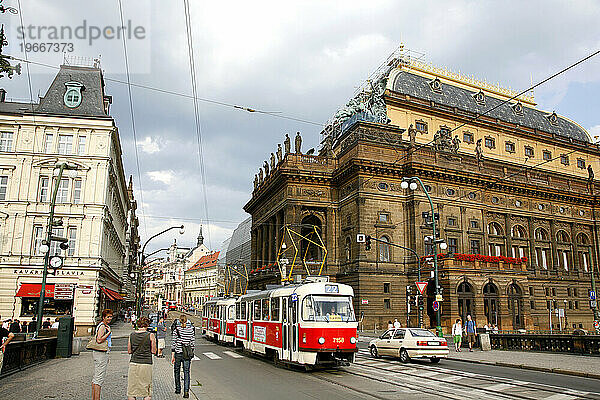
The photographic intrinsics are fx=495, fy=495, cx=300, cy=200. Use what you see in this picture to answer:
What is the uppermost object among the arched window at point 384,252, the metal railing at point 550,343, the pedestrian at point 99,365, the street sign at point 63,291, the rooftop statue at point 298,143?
the rooftop statue at point 298,143

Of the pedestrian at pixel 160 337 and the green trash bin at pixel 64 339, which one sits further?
the green trash bin at pixel 64 339

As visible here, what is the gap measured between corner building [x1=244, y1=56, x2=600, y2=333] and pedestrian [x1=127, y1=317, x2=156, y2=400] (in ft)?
109

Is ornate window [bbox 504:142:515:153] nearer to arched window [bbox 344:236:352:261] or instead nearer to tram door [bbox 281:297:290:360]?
arched window [bbox 344:236:352:261]

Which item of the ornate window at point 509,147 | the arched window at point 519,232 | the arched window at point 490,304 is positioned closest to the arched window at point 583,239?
the arched window at point 519,232

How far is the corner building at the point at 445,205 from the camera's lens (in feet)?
149

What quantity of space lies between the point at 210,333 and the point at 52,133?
67.3ft

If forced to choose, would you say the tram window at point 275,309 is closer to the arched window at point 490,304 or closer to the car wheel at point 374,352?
the car wheel at point 374,352

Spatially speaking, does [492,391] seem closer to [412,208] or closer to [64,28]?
[64,28]

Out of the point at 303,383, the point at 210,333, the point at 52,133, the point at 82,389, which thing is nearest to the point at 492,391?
the point at 303,383

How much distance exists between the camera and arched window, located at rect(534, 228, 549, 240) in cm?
5906

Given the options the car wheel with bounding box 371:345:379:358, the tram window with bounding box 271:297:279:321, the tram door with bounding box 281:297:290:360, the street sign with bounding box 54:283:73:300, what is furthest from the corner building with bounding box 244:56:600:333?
the tram door with bounding box 281:297:290:360

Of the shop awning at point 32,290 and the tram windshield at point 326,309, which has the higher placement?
the shop awning at point 32,290

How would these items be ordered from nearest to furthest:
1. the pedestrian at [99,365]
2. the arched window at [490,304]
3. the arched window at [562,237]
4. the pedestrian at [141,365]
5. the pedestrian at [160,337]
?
the pedestrian at [141,365] < the pedestrian at [99,365] < the pedestrian at [160,337] < the arched window at [490,304] < the arched window at [562,237]

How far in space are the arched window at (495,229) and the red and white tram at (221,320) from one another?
32714 mm
